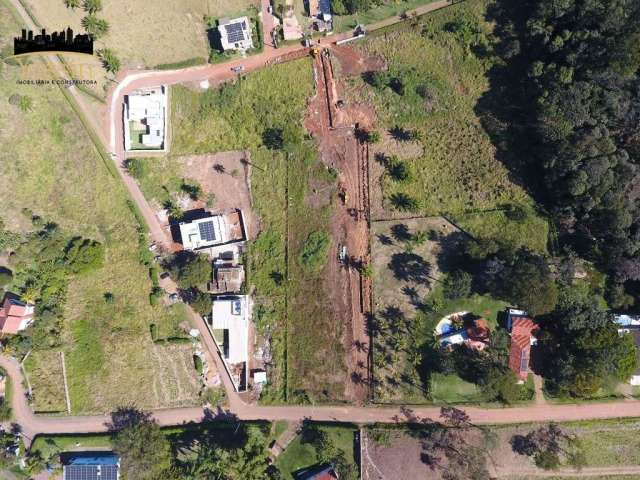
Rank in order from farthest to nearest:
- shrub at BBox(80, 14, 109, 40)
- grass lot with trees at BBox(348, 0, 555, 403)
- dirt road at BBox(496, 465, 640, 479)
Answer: shrub at BBox(80, 14, 109, 40) → grass lot with trees at BBox(348, 0, 555, 403) → dirt road at BBox(496, 465, 640, 479)

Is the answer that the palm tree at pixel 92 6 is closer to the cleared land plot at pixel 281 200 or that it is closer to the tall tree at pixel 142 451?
the cleared land plot at pixel 281 200

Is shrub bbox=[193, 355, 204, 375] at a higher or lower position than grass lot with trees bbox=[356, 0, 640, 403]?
lower

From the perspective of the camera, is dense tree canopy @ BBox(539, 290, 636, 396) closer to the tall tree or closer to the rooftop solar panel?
the rooftop solar panel

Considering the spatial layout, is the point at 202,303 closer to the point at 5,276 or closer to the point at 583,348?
the point at 5,276

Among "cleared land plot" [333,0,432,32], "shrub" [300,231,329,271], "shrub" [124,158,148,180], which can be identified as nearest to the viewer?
"shrub" [300,231,329,271]

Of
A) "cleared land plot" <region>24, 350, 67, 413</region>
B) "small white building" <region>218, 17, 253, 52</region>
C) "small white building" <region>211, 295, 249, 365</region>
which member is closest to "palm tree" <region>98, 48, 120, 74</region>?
"small white building" <region>218, 17, 253, 52</region>

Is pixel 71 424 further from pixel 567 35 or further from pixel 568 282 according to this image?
pixel 567 35

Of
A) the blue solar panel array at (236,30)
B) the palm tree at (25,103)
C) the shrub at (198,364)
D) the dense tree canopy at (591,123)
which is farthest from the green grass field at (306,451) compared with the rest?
the palm tree at (25,103)
